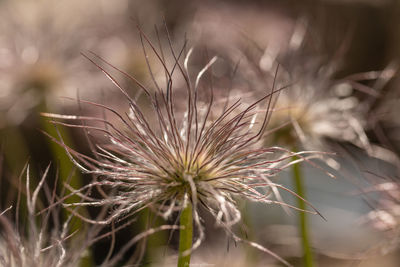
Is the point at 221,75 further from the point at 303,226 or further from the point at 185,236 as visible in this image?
the point at 185,236

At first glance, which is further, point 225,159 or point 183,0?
point 183,0

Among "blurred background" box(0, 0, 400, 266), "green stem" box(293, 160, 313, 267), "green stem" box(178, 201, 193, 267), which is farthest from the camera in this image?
"blurred background" box(0, 0, 400, 266)

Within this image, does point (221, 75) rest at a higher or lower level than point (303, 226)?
higher

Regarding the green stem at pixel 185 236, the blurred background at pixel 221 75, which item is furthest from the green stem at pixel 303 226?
the green stem at pixel 185 236

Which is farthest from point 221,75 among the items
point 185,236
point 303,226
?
point 185,236

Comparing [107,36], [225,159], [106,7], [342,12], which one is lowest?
[225,159]

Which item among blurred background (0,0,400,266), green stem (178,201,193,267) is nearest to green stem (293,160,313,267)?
blurred background (0,0,400,266)

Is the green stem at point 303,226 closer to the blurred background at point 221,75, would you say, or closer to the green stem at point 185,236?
the blurred background at point 221,75

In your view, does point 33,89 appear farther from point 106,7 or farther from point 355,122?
point 106,7

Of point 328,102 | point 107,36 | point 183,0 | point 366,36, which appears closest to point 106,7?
point 183,0

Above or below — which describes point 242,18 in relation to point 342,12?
below

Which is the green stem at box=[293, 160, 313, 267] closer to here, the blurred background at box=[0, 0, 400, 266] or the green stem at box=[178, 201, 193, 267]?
the blurred background at box=[0, 0, 400, 266]
